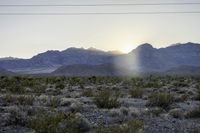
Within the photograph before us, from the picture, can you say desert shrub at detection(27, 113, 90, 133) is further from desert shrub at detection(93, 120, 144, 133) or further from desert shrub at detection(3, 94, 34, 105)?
desert shrub at detection(3, 94, 34, 105)

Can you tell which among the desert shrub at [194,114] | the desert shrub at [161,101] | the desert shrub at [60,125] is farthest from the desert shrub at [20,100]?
the desert shrub at [194,114]

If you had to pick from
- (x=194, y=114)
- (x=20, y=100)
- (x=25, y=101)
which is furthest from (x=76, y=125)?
(x=20, y=100)

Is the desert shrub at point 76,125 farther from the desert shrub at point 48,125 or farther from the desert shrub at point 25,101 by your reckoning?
the desert shrub at point 25,101

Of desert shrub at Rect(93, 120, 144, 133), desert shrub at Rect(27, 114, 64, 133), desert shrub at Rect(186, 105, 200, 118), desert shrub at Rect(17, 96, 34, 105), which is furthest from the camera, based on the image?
desert shrub at Rect(17, 96, 34, 105)

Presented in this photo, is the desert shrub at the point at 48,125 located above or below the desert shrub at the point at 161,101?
above

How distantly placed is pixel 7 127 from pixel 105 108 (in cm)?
744

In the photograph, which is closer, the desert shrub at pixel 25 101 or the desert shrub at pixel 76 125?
the desert shrub at pixel 76 125

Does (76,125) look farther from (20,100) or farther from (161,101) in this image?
(161,101)

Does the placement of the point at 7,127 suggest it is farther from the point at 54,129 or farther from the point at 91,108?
the point at 91,108

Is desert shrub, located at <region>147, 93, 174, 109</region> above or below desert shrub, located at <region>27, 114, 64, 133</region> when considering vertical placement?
below

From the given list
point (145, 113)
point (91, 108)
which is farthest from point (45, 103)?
point (145, 113)

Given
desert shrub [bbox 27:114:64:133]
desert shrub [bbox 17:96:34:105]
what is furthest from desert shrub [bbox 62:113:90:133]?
desert shrub [bbox 17:96:34:105]

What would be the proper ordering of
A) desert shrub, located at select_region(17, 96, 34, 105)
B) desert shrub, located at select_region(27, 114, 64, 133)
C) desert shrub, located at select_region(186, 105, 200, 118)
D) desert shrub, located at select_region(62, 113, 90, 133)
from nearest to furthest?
desert shrub, located at select_region(27, 114, 64, 133), desert shrub, located at select_region(62, 113, 90, 133), desert shrub, located at select_region(186, 105, 200, 118), desert shrub, located at select_region(17, 96, 34, 105)

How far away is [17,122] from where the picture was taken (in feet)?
49.5
